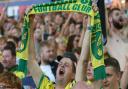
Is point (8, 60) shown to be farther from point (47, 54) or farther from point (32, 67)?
point (32, 67)

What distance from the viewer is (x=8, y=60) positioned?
512 centimetres

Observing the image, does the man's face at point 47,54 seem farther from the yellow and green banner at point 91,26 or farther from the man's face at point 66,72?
the yellow and green banner at point 91,26

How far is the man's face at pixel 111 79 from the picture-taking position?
148 inches

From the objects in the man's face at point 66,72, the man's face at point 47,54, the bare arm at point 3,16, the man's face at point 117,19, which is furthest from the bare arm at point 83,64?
the bare arm at point 3,16

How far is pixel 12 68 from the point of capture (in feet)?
16.4

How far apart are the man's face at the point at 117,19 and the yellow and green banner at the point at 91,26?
4.87 ft

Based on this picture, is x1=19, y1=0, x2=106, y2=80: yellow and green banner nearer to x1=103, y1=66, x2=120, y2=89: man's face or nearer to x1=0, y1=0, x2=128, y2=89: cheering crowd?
x1=0, y1=0, x2=128, y2=89: cheering crowd

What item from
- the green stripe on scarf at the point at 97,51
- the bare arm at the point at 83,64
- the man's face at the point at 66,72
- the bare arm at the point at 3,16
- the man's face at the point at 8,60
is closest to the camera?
the green stripe on scarf at the point at 97,51

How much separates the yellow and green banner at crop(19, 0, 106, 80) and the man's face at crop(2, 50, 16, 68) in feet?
4.39

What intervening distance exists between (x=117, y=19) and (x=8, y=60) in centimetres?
Answer: 128

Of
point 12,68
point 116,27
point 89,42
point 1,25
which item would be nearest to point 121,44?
point 116,27

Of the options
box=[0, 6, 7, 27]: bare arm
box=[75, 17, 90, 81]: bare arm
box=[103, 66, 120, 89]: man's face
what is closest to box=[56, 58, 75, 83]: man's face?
box=[75, 17, 90, 81]: bare arm

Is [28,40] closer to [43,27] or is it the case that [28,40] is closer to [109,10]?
[109,10]

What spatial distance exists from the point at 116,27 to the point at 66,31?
71 centimetres
